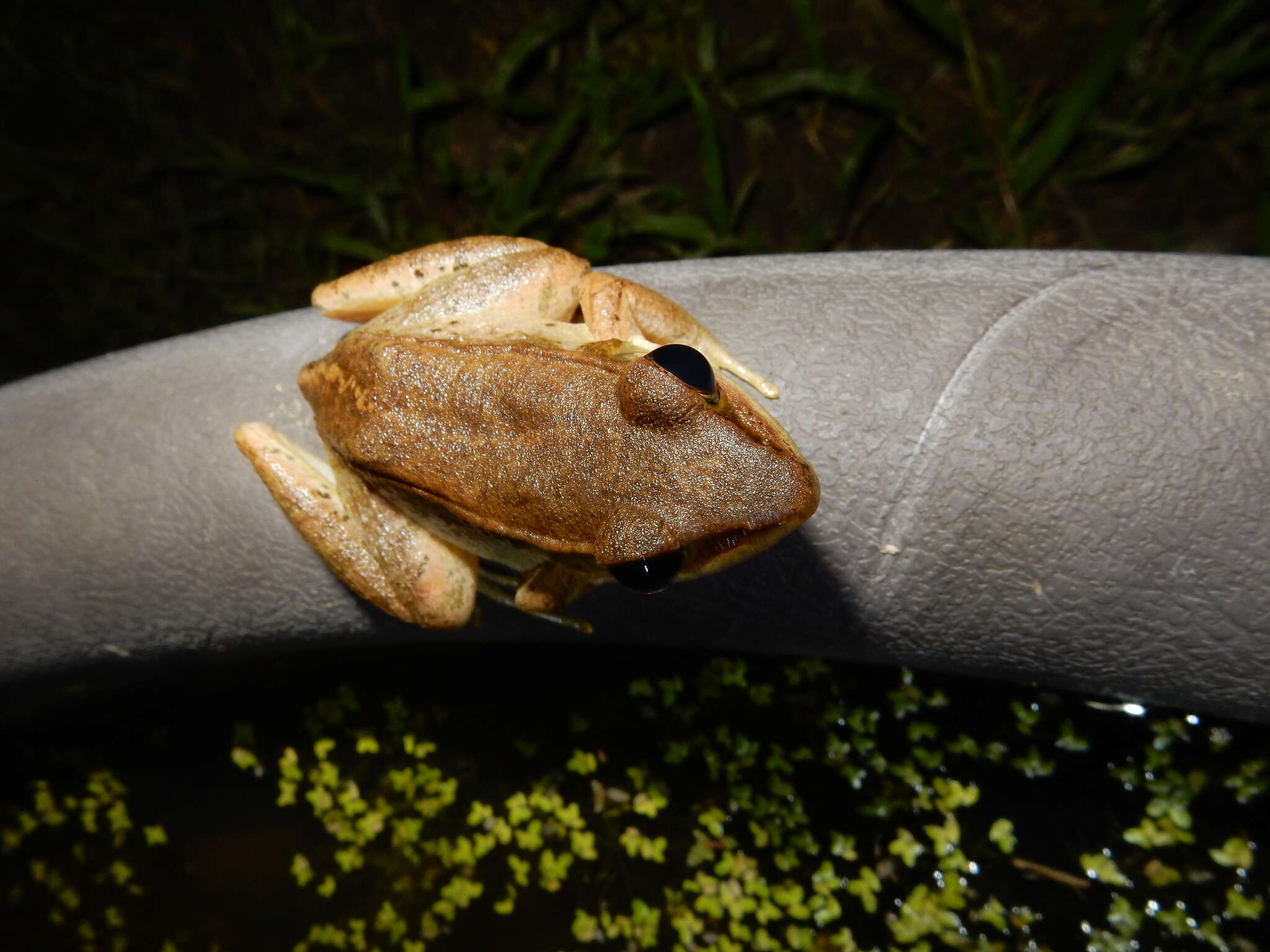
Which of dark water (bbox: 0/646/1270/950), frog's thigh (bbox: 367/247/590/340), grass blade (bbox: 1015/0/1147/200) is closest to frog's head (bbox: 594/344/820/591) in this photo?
frog's thigh (bbox: 367/247/590/340)

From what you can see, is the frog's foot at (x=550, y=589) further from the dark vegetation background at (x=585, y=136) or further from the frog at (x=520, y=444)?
the dark vegetation background at (x=585, y=136)

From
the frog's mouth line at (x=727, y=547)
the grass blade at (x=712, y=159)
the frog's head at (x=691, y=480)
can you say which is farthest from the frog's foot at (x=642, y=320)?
the grass blade at (x=712, y=159)

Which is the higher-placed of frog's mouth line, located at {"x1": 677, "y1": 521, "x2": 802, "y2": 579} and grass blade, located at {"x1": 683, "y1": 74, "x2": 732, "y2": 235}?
grass blade, located at {"x1": 683, "y1": 74, "x2": 732, "y2": 235}

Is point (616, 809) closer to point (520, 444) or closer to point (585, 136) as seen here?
point (520, 444)

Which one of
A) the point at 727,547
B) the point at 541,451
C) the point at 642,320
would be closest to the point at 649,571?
the point at 727,547

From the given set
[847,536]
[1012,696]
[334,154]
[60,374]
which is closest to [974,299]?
[847,536]

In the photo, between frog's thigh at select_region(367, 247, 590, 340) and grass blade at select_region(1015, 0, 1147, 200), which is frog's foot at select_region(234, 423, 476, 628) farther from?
grass blade at select_region(1015, 0, 1147, 200)

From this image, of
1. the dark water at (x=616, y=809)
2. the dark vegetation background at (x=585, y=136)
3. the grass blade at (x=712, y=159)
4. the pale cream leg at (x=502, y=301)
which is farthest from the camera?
the grass blade at (x=712, y=159)
